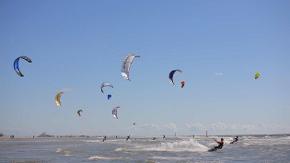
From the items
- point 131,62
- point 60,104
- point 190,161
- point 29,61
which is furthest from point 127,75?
point 60,104

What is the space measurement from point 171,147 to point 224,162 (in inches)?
534

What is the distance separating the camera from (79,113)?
1249 inches

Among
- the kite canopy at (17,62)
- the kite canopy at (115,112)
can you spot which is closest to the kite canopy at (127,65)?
the kite canopy at (17,62)

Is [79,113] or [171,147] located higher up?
[79,113]

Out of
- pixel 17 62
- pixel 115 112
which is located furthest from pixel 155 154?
pixel 17 62

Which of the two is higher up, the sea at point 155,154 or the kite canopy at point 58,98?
the kite canopy at point 58,98

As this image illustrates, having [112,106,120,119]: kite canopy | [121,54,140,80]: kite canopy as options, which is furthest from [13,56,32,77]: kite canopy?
[112,106,120,119]: kite canopy

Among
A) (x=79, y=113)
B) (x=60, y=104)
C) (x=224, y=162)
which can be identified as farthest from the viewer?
(x=79, y=113)

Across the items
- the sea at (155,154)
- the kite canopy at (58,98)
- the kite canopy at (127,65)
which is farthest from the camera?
the kite canopy at (58,98)

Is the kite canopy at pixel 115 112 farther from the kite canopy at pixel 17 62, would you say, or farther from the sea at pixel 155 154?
the kite canopy at pixel 17 62

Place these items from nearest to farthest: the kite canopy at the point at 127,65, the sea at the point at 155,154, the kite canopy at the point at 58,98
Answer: the kite canopy at the point at 127,65
the sea at the point at 155,154
the kite canopy at the point at 58,98

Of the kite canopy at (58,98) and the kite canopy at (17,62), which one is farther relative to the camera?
the kite canopy at (58,98)

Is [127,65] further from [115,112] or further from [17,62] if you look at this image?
[115,112]

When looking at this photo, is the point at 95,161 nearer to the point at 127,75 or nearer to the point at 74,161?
the point at 74,161
